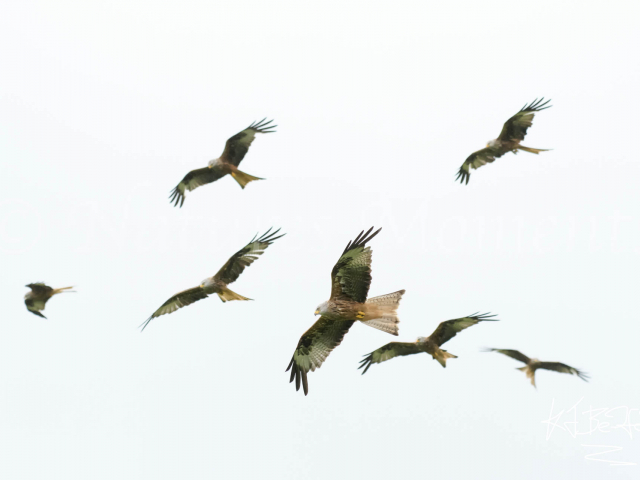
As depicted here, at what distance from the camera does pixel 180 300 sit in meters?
12.7

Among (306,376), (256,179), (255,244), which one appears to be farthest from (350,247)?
(256,179)

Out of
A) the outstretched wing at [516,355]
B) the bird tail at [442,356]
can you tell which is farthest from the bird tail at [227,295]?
the outstretched wing at [516,355]

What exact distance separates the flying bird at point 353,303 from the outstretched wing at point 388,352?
3506mm

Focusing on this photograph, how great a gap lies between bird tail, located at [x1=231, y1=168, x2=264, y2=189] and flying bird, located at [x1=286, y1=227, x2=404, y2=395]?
13.6 ft

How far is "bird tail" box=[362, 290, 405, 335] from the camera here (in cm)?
911

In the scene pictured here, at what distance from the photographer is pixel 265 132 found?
13.5 metres

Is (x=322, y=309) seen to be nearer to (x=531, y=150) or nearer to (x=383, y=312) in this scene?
(x=383, y=312)

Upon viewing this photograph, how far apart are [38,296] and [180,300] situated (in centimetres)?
249

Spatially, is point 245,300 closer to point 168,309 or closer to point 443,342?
point 168,309

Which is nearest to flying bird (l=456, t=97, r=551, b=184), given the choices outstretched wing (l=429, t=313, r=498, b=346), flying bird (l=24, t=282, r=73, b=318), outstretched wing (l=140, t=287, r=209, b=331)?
outstretched wing (l=429, t=313, r=498, b=346)

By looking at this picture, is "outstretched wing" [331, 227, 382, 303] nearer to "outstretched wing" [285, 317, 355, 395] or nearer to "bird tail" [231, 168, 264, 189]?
"outstretched wing" [285, 317, 355, 395]

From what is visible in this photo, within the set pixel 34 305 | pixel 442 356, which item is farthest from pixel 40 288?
pixel 442 356

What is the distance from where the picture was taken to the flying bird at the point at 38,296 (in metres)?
12.4

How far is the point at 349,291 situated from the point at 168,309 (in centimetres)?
490
